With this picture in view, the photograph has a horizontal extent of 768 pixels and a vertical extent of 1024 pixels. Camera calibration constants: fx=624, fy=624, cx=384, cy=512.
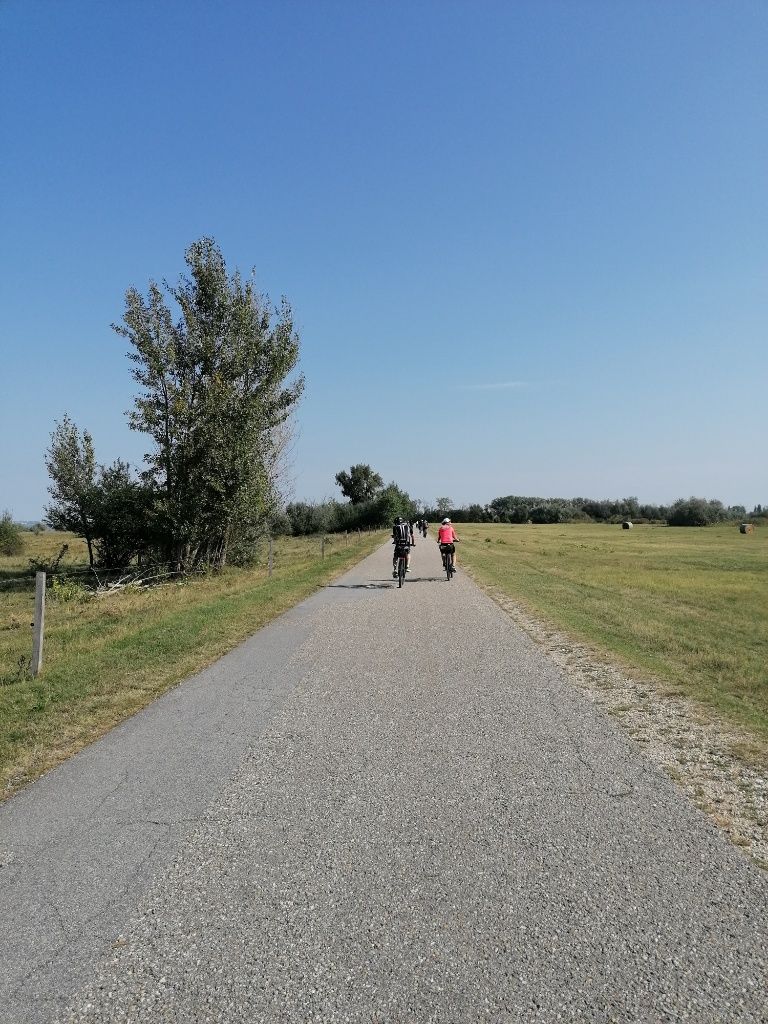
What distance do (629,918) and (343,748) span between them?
9.14 feet

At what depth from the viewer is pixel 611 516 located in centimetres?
14150

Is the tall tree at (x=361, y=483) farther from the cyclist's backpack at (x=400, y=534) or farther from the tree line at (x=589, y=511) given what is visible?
the cyclist's backpack at (x=400, y=534)

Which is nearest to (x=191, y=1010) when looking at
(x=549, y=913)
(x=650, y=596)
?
(x=549, y=913)

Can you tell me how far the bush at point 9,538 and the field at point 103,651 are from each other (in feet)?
97.6

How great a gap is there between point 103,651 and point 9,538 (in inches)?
1690

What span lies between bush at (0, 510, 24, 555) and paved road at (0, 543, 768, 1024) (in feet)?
151

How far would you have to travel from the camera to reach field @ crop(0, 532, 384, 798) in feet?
18.8

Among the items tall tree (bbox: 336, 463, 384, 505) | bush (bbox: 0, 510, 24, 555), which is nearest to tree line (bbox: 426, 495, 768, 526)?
tall tree (bbox: 336, 463, 384, 505)

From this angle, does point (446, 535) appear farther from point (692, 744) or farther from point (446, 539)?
point (692, 744)

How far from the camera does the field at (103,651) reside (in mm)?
5734

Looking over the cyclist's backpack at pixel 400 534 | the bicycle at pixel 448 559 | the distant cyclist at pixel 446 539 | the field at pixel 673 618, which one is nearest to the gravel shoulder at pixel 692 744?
the field at pixel 673 618

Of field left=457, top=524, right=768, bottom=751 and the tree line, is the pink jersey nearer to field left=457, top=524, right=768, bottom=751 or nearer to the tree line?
field left=457, top=524, right=768, bottom=751

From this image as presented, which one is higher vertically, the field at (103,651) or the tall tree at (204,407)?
the tall tree at (204,407)

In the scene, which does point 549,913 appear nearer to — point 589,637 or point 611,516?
point 589,637
